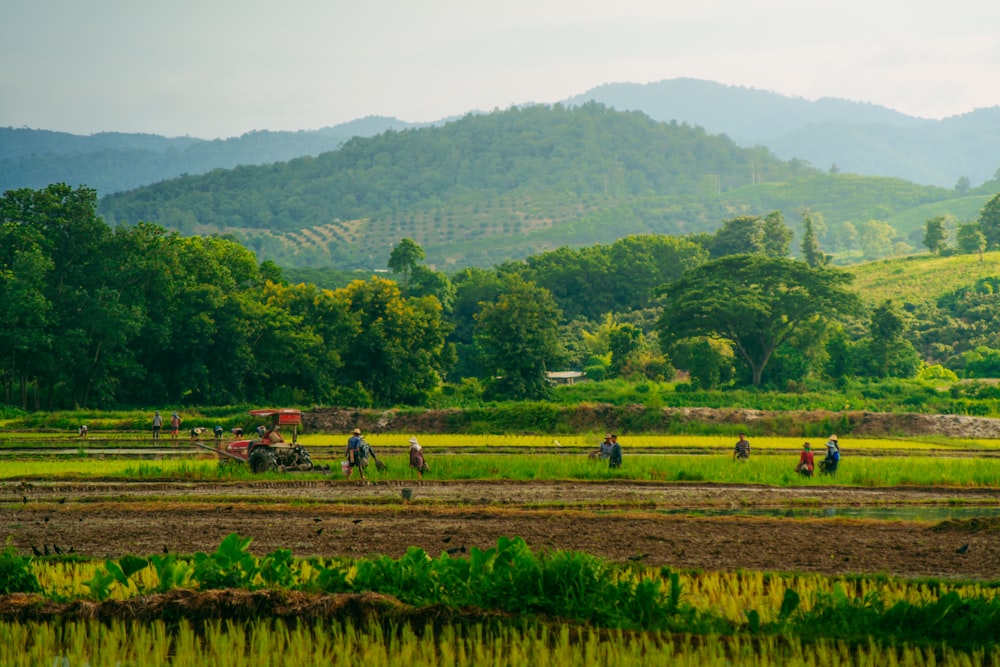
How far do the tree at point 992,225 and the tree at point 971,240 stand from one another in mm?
2001

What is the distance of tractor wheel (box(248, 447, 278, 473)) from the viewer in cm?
3316

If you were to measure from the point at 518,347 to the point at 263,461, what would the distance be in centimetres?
3676

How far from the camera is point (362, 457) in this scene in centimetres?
3139

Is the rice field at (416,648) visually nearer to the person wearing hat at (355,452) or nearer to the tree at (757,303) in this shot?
the person wearing hat at (355,452)

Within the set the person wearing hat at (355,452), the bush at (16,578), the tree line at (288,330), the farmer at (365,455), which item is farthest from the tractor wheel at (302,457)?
the tree line at (288,330)

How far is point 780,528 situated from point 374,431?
36725mm

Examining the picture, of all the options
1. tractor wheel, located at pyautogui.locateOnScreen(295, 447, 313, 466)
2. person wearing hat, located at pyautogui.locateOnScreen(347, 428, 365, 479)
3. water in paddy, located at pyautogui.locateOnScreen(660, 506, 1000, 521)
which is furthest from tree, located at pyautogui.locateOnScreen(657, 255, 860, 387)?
water in paddy, located at pyautogui.locateOnScreen(660, 506, 1000, 521)

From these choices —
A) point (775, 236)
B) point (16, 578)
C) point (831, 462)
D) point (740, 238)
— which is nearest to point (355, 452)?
point (831, 462)

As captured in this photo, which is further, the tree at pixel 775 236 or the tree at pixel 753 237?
the tree at pixel 775 236

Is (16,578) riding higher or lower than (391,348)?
lower

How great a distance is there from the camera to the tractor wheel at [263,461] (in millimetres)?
33156

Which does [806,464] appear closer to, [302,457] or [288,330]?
[302,457]

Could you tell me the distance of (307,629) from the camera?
13.9 metres

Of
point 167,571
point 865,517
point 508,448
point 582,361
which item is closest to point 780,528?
point 865,517
